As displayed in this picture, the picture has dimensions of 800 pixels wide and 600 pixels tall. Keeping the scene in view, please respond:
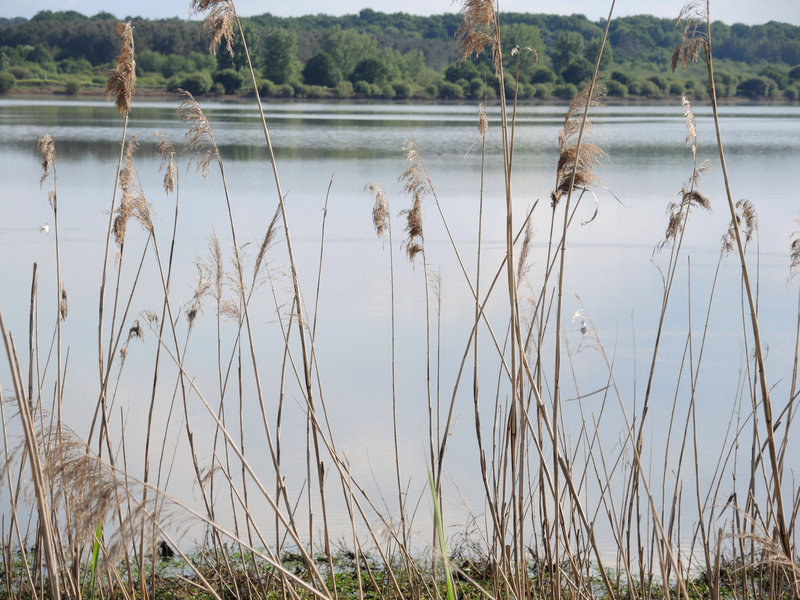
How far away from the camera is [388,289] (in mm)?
5988

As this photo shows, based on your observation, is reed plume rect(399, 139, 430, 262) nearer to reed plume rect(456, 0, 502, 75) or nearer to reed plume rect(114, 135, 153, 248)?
reed plume rect(456, 0, 502, 75)

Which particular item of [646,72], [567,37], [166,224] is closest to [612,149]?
Result: [166,224]

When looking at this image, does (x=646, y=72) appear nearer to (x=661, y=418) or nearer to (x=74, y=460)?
(x=661, y=418)

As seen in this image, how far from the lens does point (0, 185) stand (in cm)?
947

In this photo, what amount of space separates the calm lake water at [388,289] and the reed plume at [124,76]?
1.52 feet

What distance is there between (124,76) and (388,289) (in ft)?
13.7

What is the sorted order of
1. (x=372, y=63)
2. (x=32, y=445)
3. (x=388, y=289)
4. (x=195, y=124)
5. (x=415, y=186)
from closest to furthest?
(x=32, y=445), (x=195, y=124), (x=415, y=186), (x=388, y=289), (x=372, y=63)

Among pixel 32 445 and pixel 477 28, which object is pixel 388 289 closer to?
pixel 477 28

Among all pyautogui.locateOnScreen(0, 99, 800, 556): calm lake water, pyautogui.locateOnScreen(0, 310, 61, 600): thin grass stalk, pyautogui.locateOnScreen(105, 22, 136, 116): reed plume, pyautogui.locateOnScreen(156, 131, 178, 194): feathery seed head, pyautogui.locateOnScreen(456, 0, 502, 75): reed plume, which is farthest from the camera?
pyautogui.locateOnScreen(0, 99, 800, 556): calm lake water

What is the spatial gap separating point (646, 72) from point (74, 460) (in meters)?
43.5

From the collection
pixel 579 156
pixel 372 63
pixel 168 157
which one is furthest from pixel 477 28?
pixel 372 63

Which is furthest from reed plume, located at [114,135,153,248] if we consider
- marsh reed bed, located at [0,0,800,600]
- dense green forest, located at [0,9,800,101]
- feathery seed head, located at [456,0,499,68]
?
dense green forest, located at [0,9,800,101]

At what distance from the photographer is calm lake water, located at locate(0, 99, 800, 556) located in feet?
11.8

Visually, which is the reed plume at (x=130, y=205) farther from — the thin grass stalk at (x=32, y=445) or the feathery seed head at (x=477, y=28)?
the feathery seed head at (x=477, y=28)
